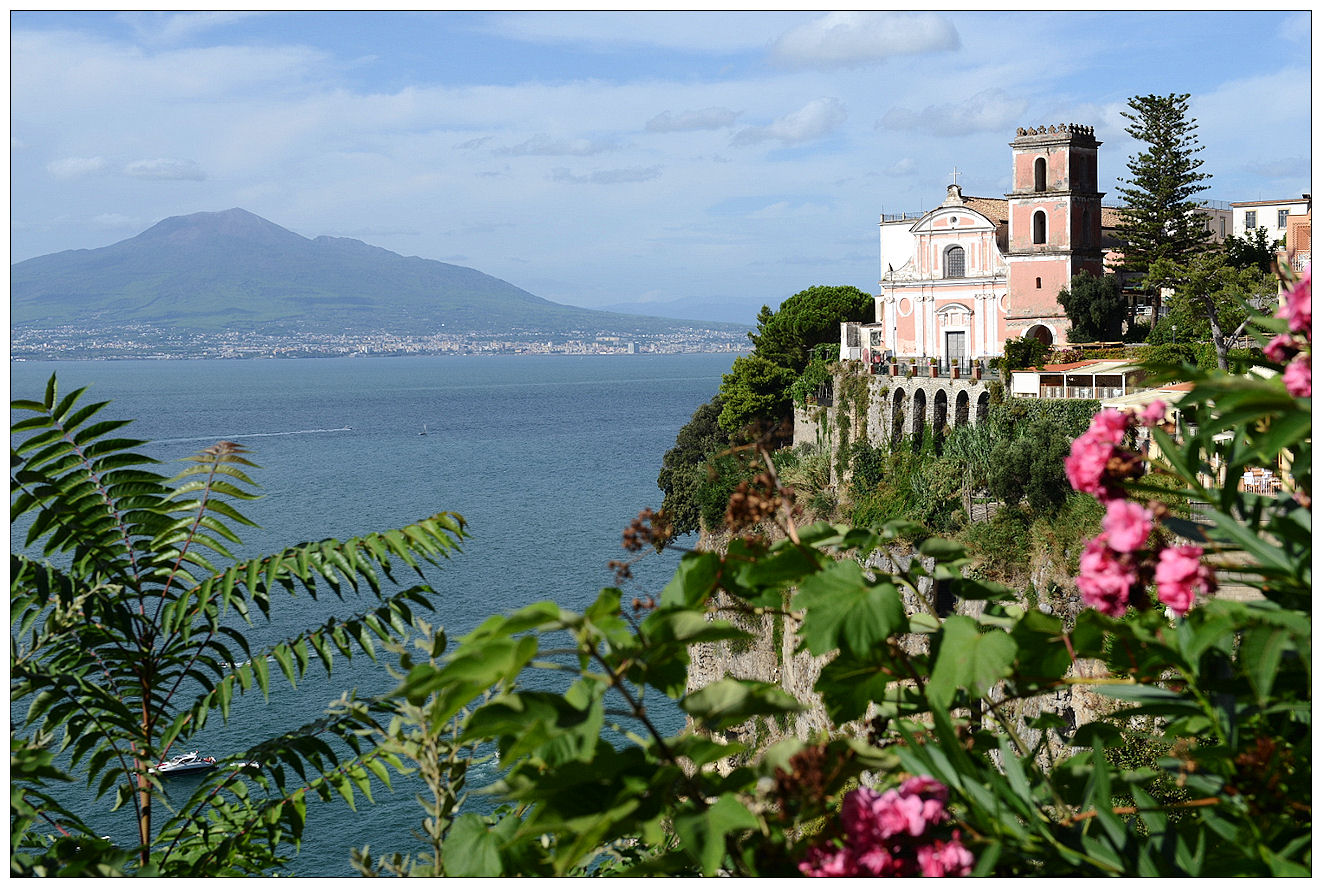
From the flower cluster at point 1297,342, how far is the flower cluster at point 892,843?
99 cm

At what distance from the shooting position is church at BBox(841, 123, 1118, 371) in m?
38.8

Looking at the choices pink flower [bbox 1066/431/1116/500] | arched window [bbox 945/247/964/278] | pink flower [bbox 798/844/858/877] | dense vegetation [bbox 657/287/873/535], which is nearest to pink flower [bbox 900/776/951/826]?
pink flower [bbox 798/844/858/877]

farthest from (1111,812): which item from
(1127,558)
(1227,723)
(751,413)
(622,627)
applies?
(751,413)

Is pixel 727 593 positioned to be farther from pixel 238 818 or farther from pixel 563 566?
pixel 563 566

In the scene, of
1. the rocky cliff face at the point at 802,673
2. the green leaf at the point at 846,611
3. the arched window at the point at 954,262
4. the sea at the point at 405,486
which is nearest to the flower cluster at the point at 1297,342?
the green leaf at the point at 846,611

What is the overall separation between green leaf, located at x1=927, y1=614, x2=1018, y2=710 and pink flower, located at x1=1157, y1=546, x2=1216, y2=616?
0.91ft

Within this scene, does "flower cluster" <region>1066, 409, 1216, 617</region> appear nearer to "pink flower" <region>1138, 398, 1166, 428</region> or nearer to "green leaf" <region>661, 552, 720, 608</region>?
"pink flower" <region>1138, 398, 1166, 428</region>

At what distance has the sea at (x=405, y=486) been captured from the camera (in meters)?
28.4

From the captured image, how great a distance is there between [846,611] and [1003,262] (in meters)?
39.3

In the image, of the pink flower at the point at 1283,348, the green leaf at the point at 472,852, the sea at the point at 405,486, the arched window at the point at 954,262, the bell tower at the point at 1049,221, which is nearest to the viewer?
the green leaf at the point at 472,852

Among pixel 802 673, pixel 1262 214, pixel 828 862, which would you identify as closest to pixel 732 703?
pixel 828 862

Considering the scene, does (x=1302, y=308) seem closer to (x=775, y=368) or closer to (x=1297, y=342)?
(x=1297, y=342)

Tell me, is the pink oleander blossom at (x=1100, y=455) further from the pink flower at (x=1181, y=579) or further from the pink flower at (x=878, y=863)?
the pink flower at (x=878, y=863)

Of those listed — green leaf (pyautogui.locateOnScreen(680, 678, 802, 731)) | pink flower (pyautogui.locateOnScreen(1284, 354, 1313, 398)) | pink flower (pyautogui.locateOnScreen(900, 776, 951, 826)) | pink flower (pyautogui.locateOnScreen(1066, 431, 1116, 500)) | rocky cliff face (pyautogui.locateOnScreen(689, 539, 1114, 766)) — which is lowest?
rocky cliff face (pyautogui.locateOnScreen(689, 539, 1114, 766))
